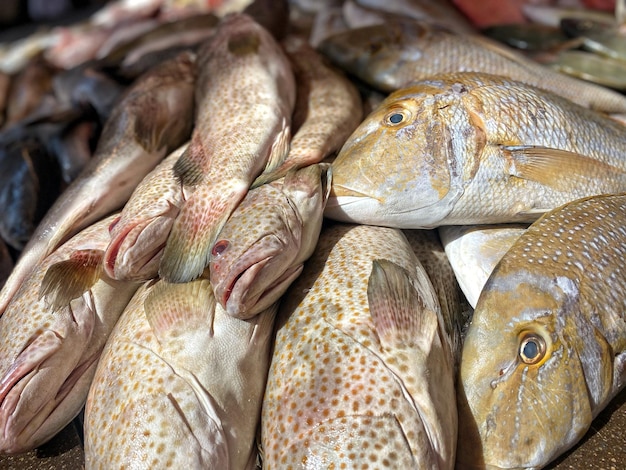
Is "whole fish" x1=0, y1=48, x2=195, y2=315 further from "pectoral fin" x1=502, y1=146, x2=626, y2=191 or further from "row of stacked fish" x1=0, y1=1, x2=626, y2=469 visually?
"pectoral fin" x1=502, y1=146, x2=626, y2=191

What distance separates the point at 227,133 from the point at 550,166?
100 centimetres

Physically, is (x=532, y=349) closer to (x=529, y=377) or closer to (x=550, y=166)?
(x=529, y=377)

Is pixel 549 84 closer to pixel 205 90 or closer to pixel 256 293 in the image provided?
pixel 205 90

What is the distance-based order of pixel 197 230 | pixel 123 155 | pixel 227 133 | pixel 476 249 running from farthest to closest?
1. pixel 123 155
2. pixel 227 133
3. pixel 476 249
4. pixel 197 230

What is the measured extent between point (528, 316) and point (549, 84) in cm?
138

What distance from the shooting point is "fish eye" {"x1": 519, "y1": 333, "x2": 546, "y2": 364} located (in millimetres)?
1242

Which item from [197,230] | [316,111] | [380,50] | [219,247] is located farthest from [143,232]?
[380,50]

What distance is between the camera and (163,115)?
209cm

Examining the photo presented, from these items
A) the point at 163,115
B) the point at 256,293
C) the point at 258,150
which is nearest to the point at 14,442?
the point at 256,293

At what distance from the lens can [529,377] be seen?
1230 millimetres

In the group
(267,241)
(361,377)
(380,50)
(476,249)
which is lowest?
(476,249)

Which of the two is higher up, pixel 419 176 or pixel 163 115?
pixel 163 115

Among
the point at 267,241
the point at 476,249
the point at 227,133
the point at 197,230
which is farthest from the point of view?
the point at 227,133

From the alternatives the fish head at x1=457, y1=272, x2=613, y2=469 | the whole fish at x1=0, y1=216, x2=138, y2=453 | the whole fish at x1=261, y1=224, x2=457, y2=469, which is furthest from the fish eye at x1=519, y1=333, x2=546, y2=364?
the whole fish at x1=0, y1=216, x2=138, y2=453
